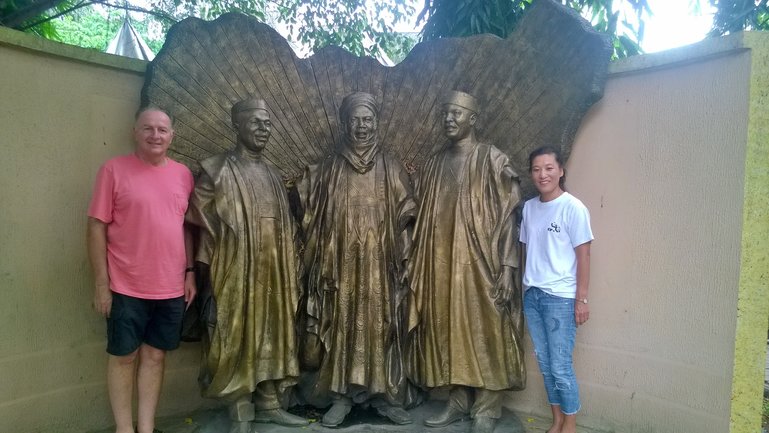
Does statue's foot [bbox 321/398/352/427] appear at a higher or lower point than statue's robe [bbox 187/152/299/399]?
lower

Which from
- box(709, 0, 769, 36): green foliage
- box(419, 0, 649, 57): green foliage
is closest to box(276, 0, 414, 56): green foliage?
box(419, 0, 649, 57): green foliage

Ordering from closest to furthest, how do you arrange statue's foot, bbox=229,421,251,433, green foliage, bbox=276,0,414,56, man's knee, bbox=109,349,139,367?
man's knee, bbox=109,349,139,367, statue's foot, bbox=229,421,251,433, green foliage, bbox=276,0,414,56

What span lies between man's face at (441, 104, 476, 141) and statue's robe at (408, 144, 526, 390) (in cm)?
13

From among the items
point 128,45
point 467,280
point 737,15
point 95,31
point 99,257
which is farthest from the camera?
point 95,31

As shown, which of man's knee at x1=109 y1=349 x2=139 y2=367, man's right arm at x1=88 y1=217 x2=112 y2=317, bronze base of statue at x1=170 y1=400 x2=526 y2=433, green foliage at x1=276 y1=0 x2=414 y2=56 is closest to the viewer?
man's right arm at x1=88 y1=217 x2=112 y2=317

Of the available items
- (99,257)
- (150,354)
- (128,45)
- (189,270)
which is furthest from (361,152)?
(128,45)

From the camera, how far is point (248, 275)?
3277 mm

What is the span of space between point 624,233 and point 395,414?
5.88 ft

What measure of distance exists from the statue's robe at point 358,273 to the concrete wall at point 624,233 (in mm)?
1247

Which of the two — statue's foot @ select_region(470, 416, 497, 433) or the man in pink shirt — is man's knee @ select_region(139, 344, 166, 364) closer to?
the man in pink shirt

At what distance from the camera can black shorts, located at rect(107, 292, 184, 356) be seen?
2.96m

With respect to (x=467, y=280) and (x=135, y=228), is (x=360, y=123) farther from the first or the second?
(x=135, y=228)

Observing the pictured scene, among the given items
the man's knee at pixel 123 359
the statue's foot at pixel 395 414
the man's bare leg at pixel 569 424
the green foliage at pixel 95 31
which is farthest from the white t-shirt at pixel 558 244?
the green foliage at pixel 95 31

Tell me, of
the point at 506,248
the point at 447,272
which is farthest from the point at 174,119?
the point at 506,248
